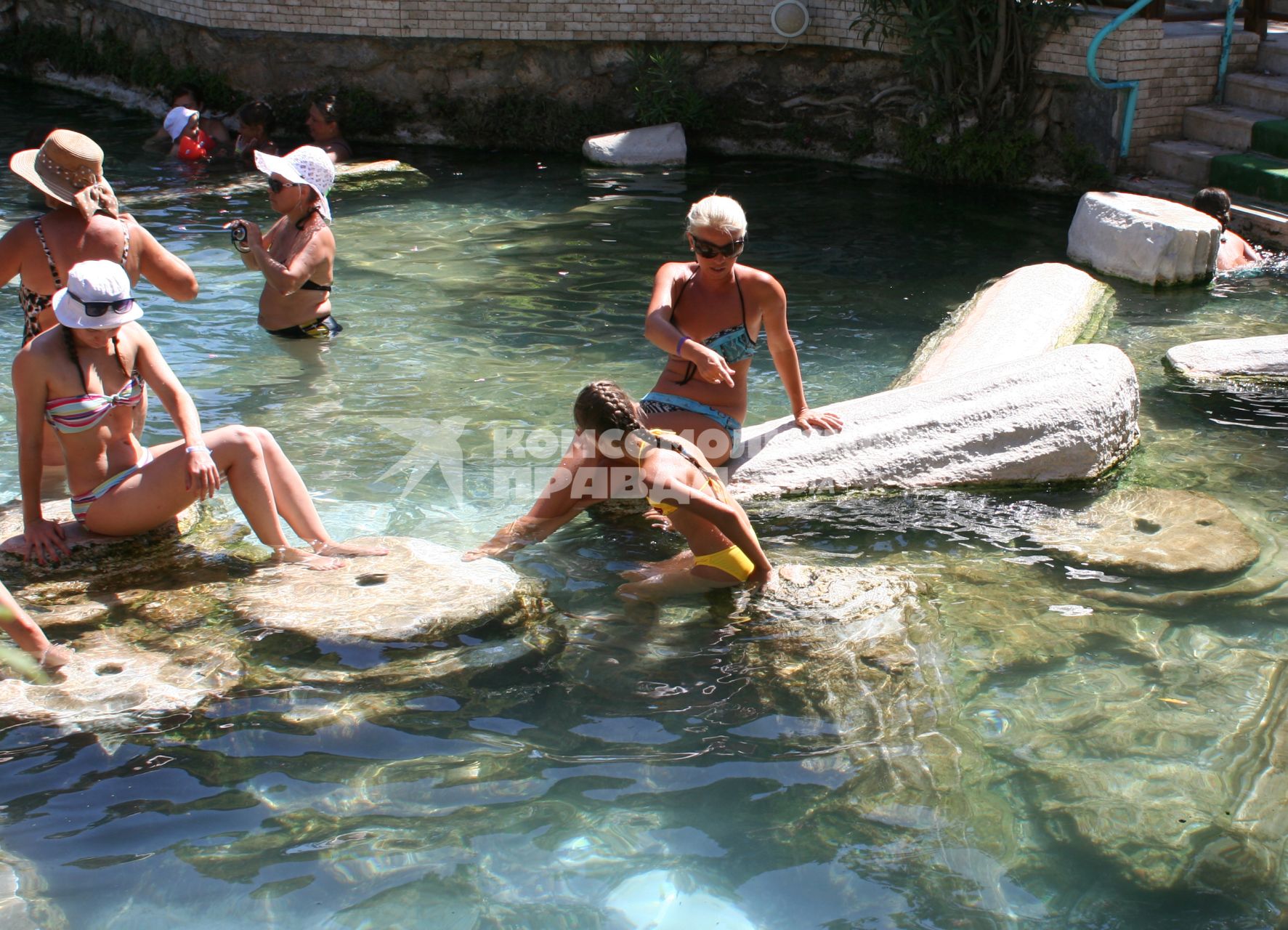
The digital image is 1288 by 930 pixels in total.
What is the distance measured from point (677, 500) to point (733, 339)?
120cm

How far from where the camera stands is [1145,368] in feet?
24.2

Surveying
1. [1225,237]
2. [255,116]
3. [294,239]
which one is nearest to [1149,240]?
[1225,237]

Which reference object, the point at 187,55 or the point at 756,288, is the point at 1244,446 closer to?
the point at 756,288

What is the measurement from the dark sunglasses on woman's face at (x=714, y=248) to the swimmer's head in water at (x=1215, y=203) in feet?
19.8

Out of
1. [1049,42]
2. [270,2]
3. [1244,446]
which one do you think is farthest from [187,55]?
[1244,446]

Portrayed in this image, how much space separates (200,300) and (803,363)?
4.35m

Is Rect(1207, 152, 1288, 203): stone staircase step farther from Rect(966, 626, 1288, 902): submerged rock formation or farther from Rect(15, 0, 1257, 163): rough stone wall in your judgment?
Rect(966, 626, 1288, 902): submerged rock formation

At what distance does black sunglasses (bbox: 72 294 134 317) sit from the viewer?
162 inches

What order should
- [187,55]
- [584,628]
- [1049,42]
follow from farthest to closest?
1. [187,55]
2. [1049,42]
3. [584,628]

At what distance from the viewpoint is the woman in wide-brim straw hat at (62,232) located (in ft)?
15.7

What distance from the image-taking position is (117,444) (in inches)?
177

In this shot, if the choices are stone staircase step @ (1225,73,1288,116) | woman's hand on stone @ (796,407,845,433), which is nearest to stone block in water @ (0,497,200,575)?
woman's hand on stone @ (796,407,845,433)

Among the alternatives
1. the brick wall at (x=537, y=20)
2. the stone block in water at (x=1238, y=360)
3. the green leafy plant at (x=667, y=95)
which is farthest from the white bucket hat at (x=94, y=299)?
the brick wall at (x=537, y=20)

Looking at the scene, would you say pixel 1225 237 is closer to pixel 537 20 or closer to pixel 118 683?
pixel 537 20
